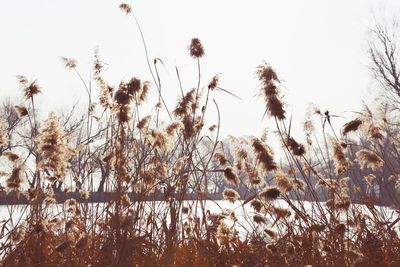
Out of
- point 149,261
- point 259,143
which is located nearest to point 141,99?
point 259,143

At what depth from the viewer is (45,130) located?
2420 mm

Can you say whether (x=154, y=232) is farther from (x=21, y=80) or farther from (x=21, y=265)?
(x=21, y=80)

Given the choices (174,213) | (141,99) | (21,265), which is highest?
(141,99)

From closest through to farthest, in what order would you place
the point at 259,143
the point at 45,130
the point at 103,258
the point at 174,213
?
the point at 103,258 < the point at 45,130 < the point at 174,213 < the point at 259,143

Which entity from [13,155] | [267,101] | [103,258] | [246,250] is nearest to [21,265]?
[103,258]

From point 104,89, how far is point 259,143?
4.56 feet

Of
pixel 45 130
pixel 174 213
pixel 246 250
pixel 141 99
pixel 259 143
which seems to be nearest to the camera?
pixel 45 130

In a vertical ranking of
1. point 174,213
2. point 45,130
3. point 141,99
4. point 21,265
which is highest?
point 141,99

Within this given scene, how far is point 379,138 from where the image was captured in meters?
3.35

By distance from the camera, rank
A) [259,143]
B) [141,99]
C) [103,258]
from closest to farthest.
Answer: [103,258] < [259,143] < [141,99]

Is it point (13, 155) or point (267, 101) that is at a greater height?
point (267, 101)

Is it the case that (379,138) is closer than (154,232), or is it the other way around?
(154,232)

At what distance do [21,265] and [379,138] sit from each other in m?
2.99

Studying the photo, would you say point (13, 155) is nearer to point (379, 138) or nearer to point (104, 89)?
point (104, 89)
